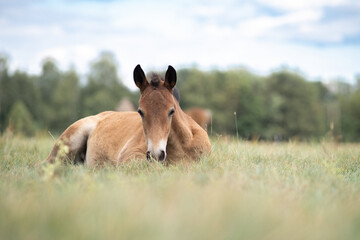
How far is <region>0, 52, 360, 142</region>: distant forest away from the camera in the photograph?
54219mm

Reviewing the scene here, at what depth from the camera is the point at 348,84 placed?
96188 millimetres

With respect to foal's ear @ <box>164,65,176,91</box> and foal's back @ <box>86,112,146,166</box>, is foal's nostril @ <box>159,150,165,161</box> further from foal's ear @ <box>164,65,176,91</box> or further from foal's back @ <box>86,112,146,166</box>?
foal's back @ <box>86,112,146,166</box>

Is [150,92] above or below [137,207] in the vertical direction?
above

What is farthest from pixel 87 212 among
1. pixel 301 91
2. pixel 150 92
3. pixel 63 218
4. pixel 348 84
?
pixel 348 84

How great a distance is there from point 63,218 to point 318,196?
2.47 meters

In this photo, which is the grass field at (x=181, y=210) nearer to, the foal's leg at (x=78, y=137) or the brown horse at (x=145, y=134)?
the brown horse at (x=145, y=134)

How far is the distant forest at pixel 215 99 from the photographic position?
54.2 m

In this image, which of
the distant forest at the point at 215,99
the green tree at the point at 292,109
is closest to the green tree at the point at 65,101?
the distant forest at the point at 215,99

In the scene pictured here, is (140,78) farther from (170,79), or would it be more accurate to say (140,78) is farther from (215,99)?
(215,99)

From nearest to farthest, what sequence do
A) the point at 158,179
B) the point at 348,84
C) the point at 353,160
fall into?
the point at 158,179 → the point at 353,160 → the point at 348,84

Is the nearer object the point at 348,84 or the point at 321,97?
the point at 321,97

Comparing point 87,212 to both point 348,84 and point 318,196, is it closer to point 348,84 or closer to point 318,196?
point 318,196

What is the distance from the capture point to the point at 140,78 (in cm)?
605

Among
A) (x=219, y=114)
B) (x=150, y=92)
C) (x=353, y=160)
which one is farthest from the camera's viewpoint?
(x=219, y=114)
